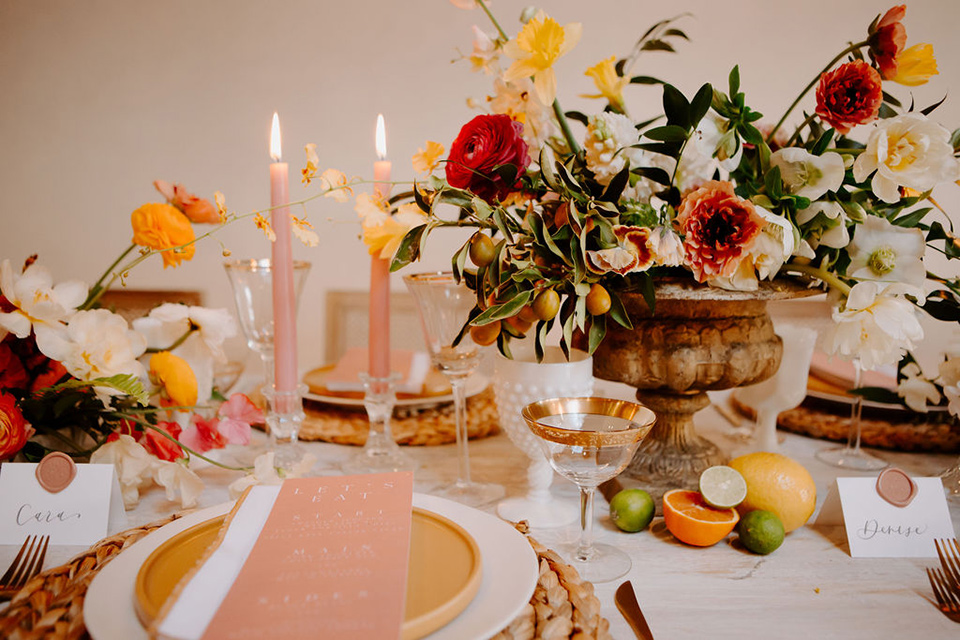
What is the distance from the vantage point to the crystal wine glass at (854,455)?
3.35 feet

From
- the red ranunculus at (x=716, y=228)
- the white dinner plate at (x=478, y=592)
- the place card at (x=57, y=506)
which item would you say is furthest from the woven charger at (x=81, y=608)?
the red ranunculus at (x=716, y=228)

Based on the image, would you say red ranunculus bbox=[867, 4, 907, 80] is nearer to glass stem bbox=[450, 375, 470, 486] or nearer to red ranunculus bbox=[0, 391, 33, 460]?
glass stem bbox=[450, 375, 470, 486]

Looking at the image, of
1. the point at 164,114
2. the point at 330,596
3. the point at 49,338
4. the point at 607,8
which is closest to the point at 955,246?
the point at 330,596

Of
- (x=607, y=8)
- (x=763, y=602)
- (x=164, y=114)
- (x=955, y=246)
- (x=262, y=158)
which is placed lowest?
(x=763, y=602)

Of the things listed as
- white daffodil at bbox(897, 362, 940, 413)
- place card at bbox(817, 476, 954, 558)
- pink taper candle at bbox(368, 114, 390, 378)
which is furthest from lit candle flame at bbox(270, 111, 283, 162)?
white daffodil at bbox(897, 362, 940, 413)

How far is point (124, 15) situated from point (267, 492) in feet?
8.32

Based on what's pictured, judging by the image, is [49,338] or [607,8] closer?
[49,338]

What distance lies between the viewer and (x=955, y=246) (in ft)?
2.76

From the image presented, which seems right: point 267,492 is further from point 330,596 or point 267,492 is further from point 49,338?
point 49,338

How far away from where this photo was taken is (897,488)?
755 millimetres

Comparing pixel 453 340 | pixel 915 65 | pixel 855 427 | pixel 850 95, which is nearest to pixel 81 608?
pixel 453 340

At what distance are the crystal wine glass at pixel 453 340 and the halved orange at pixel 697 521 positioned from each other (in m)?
0.23

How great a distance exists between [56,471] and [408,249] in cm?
47

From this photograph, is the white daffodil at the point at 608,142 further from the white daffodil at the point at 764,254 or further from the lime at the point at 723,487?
the lime at the point at 723,487
